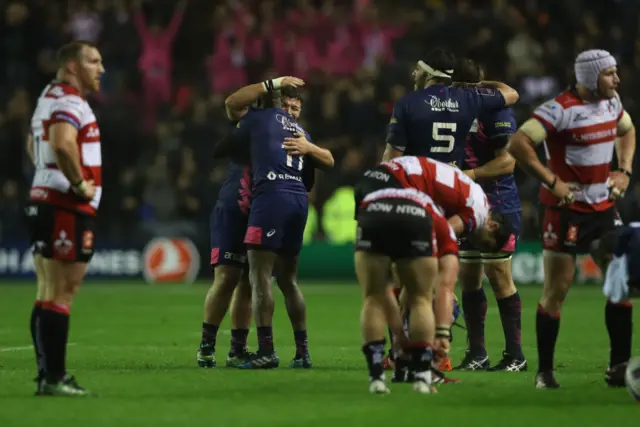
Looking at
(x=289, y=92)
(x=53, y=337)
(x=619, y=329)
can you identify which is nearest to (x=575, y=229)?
(x=619, y=329)

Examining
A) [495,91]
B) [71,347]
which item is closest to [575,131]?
[495,91]

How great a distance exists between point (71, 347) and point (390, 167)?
5058 millimetres

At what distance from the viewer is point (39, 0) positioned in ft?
87.2

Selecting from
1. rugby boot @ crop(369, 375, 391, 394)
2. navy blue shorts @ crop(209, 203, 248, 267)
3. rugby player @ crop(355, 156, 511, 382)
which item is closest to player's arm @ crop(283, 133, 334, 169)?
navy blue shorts @ crop(209, 203, 248, 267)

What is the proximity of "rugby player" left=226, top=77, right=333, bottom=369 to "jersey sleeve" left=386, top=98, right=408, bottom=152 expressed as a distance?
0.91 meters

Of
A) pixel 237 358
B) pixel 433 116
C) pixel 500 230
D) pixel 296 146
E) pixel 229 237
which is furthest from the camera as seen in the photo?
pixel 229 237

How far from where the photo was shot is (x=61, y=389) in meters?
8.71

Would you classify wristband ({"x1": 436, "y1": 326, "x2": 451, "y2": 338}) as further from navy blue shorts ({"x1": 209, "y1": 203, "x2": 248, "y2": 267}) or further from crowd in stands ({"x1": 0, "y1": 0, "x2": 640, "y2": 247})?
crowd in stands ({"x1": 0, "y1": 0, "x2": 640, "y2": 247})

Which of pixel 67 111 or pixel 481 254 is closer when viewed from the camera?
Result: pixel 67 111

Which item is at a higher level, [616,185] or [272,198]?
[616,185]

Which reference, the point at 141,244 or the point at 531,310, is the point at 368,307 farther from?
the point at 141,244

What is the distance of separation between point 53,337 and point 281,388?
1606 mm

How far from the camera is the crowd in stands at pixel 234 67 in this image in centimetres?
2327

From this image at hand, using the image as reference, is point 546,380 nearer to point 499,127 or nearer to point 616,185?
point 616,185
